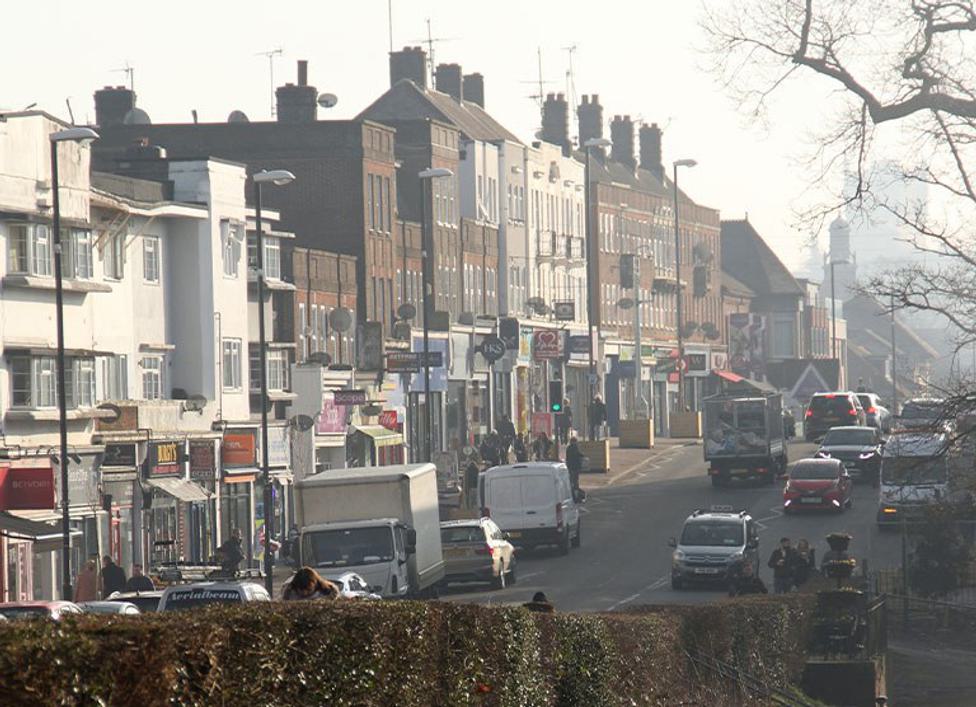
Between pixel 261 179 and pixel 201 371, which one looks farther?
pixel 201 371

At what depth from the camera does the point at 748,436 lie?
2869 inches

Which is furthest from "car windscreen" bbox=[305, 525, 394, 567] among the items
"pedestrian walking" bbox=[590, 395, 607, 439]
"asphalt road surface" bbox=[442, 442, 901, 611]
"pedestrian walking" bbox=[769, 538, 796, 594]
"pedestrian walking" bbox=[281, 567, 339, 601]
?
Result: "pedestrian walking" bbox=[590, 395, 607, 439]

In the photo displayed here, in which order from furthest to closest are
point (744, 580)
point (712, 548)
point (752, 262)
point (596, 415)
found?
point (752, 262) < point (596, 415) < point (712, 548) < point (744, 580)

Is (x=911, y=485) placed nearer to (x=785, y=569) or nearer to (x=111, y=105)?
(x=785, y=569)

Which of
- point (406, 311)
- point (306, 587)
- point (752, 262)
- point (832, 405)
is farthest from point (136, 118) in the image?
point (752, 262)

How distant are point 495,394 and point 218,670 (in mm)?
86469

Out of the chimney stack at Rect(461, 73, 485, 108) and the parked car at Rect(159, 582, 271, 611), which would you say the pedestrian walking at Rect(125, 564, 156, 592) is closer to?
the parked car at Rect(159, 582, 271, 611)

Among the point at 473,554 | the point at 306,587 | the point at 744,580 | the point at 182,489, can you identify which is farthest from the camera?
the point at 182,489

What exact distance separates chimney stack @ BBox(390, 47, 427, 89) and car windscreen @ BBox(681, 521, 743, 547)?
194ft

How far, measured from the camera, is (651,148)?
466 feet

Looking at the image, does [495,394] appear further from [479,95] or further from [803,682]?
[803,682]

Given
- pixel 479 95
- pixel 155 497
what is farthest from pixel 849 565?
pixel 479 95

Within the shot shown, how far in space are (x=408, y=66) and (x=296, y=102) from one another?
19497 mm

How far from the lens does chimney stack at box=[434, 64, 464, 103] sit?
111m
